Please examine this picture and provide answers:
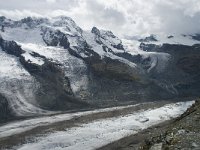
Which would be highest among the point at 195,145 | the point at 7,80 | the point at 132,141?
the point at 7,80

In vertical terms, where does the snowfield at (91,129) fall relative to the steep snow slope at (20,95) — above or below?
below

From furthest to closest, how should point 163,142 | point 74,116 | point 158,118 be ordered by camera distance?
1. point 74,116
2. point 158,118
3. point 163,142

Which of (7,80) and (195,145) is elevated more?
(7,80)

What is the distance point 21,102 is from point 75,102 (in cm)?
2249

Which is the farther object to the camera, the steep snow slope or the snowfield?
the steep snow slope

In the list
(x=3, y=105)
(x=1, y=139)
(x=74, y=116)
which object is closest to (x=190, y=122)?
(x=1, y=139)

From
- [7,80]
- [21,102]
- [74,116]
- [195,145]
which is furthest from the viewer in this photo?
[7,80]

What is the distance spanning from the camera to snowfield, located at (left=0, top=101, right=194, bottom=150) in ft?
291

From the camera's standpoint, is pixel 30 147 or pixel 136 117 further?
pixel 136 117

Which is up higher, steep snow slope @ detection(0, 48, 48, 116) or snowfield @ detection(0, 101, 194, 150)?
steep snow slope @ detection(0, 48, 48, 116)

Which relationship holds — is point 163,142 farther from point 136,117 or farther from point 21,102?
point 21,102

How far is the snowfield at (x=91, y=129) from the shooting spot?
8869 centimetres

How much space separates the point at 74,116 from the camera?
144 m

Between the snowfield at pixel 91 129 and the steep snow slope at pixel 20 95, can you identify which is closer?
the snowfield at pixel 91 129
